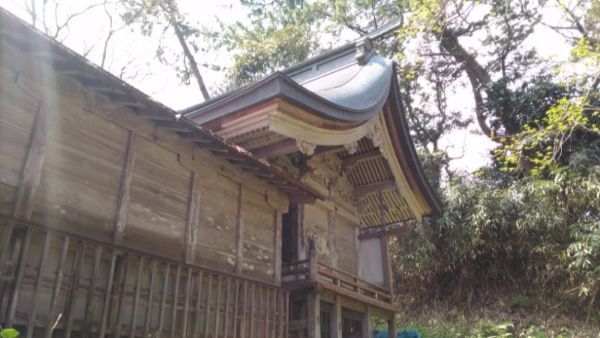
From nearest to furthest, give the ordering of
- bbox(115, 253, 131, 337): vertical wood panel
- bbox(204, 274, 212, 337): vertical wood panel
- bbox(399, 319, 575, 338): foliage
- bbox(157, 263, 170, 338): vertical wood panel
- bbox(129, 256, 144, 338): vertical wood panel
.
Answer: bbox(115, 253, 131, 337): vertical wood panel < bbox(129, 256, 144, 338): vertical wood panel < bbox(157, 263, 170, 338): vertical wood panel < bbox(204, 274, 212, 337): vertical wood panel < bbox(399, 319, 575, 338): foliage

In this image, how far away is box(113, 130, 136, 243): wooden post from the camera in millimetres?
5414

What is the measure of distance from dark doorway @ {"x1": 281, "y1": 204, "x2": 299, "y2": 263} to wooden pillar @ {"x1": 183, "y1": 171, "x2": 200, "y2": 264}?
110 inches

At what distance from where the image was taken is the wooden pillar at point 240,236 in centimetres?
705

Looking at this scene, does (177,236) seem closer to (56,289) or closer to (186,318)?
(186,318)

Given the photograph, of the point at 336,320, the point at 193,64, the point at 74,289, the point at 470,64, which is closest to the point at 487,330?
the point at 336,320

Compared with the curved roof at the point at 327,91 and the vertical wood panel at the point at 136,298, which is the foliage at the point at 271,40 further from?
the vertical wood panel at the point at 136,298

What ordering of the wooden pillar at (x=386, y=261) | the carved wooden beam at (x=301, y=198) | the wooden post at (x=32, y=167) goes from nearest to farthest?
the wooden post at (x=32, y=167) < the carved wooden beam at (x=301, y=198) < the wooden pillar at (x=386, y=261)

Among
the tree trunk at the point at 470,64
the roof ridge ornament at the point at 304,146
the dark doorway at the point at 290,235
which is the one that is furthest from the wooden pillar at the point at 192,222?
the tree trunk at the point at 470,64

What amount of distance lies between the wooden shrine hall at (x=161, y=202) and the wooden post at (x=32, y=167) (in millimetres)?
10

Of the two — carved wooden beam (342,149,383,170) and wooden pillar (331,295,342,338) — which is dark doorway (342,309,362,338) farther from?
carved wooden beam (342,149,383,170)

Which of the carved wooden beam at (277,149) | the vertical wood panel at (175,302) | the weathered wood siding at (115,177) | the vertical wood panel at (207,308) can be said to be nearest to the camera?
the weathered wood siding at (115,177)

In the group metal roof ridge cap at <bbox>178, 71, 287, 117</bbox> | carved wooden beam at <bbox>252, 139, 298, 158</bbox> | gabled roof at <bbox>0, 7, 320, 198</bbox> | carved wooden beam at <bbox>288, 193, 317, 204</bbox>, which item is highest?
metal roof ridge cap at <bbox>178, 71, 287, 117</bbox>

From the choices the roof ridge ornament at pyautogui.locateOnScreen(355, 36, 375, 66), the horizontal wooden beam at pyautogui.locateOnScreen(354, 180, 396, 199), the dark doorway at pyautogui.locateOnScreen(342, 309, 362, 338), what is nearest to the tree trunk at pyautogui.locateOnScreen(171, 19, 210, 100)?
the roof ridge ornament at pyautogui.locateOnScreen(355, 36, 375, 66)

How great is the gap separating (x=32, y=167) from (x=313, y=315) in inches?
196
